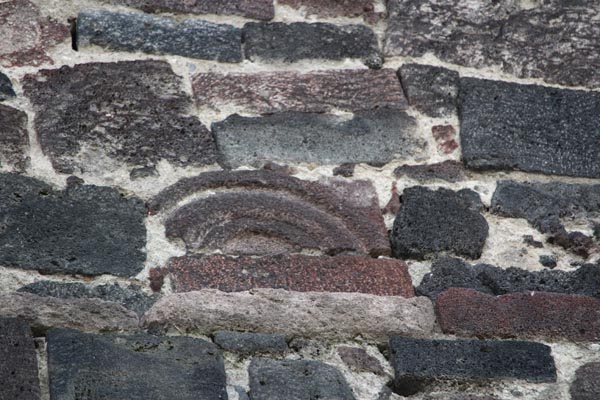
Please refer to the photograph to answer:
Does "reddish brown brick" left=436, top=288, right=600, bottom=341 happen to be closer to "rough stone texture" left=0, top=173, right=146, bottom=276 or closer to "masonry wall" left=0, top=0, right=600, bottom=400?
"masonry wall" left=0, top=0, right=600, bottom=400

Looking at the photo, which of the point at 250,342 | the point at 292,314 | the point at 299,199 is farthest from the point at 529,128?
the point at 250,342

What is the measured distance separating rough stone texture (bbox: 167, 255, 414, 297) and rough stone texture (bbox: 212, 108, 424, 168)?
14.0 inches

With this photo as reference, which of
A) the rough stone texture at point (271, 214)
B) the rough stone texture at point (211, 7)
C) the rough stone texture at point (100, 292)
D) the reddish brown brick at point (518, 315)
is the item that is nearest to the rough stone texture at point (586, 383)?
the reddish brown brick at point (518, 315)

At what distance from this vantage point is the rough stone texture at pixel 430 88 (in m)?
4.07

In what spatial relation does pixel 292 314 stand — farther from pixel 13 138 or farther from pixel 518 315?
pixel 13 138

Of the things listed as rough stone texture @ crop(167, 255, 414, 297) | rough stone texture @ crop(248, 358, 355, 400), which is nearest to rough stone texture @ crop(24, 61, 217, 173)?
rough stone texture @ crop(167, 255, 414, 297)

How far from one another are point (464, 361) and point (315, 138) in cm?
81

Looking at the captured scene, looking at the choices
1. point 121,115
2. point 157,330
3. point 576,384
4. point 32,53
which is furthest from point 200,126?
point 576,384

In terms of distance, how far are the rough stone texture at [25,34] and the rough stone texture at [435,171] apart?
908 mm

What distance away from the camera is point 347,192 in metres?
3.76

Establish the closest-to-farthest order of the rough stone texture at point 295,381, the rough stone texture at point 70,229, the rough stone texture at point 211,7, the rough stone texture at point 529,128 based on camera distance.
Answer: the rough stone texture at point 295,381 < the rough stone texture at point 70,229 < the rough stone texture at point 529,128 < the rough stone texture at point 211,7

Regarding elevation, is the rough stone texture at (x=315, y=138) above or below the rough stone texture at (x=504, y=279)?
above

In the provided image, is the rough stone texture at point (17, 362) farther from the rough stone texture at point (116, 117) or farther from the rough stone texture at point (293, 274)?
the rough stone texture at point (116, 117)

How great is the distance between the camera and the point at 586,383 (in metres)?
3.31
